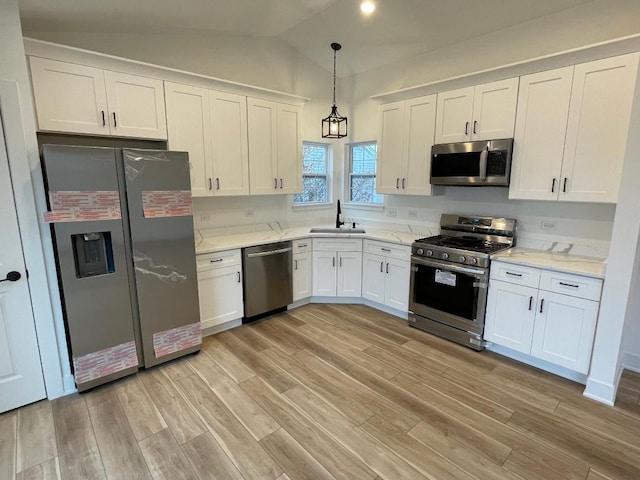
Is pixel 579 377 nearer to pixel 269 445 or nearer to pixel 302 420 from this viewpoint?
pixel 302 420

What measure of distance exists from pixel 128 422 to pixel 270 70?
13.3ft

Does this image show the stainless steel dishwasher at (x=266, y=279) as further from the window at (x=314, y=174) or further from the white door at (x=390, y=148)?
the white door at (x=390, y=148)

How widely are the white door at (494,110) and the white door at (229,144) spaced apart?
2476mm

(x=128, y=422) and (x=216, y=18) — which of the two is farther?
(x=216, y=18)

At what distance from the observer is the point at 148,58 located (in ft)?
10.8

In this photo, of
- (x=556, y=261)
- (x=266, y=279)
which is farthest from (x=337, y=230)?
(x=556, y=261)

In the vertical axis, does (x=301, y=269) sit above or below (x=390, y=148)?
below

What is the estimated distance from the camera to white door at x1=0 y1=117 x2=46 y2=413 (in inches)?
87.5

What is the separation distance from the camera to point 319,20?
380 centimetres

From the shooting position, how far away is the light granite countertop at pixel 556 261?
2.55 m

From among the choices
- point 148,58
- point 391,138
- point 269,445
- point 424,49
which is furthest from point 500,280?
point 148,58

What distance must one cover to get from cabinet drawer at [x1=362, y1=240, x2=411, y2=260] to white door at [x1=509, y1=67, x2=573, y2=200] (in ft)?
4.08

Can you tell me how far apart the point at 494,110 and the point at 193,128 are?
2.99 m

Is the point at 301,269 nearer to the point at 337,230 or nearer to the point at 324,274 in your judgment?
the point at 324,274
